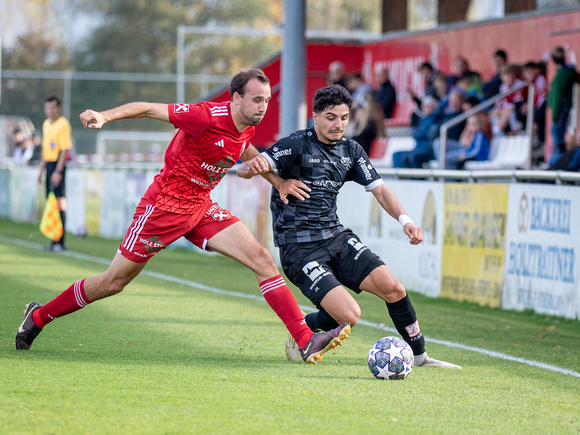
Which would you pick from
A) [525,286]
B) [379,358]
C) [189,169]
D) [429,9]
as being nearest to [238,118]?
[189,169]

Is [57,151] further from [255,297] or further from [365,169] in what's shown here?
Result: [365,169]

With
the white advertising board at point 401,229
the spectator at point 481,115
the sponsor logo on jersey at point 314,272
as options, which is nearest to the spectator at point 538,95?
the spectator at point 481,115

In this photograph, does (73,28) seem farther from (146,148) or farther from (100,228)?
(100,228)

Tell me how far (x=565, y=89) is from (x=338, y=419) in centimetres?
1237

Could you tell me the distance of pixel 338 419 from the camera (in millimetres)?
4859

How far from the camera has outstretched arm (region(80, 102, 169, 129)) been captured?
5.60 meters

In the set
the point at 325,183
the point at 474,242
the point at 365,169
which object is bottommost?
the point at 474,242

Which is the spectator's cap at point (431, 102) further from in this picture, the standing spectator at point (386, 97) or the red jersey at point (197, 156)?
the red jersey at point (197, 156)

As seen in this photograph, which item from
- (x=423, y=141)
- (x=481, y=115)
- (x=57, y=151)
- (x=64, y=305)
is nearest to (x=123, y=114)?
(x=64, y=305)

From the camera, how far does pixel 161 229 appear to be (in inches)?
255

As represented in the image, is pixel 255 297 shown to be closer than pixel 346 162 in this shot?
No

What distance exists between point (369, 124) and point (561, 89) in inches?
133

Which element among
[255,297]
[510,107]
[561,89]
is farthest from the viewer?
[510,107]

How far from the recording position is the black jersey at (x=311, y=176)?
660 centimetres
